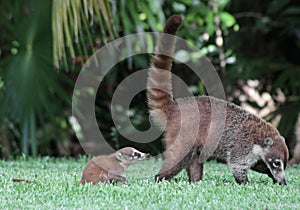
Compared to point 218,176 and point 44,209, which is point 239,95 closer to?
point 218,176

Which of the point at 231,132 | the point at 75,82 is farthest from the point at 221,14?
the point at 231,132

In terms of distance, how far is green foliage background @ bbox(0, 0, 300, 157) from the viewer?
7688 millimetres

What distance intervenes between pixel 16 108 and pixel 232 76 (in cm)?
336

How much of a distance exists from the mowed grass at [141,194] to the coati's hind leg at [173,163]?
0.57 ft

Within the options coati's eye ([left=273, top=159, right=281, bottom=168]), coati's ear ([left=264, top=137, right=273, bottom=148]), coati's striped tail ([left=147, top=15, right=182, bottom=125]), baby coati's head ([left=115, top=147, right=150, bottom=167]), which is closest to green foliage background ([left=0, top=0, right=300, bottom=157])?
coati's striped tail ([left=147, top=15, right=182, bottom=125])

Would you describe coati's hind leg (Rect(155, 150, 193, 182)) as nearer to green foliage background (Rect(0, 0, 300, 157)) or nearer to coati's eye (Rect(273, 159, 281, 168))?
coati's eye (Rect(273, 159, 281, 168))

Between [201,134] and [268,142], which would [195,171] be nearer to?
[201,134]

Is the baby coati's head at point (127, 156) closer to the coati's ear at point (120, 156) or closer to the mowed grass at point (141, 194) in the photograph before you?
the coati's ear at point (120, 156)

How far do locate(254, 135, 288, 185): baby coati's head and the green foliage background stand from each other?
2417 mm

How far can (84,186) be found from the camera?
15.4 feet

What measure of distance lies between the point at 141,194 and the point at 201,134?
104 centimetres

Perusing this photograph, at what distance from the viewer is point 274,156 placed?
5355mm

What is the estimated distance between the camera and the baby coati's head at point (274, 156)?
210 inches

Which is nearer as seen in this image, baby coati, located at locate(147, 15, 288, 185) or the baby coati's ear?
baby coati, located at locate(147, 15, 288, 185)
